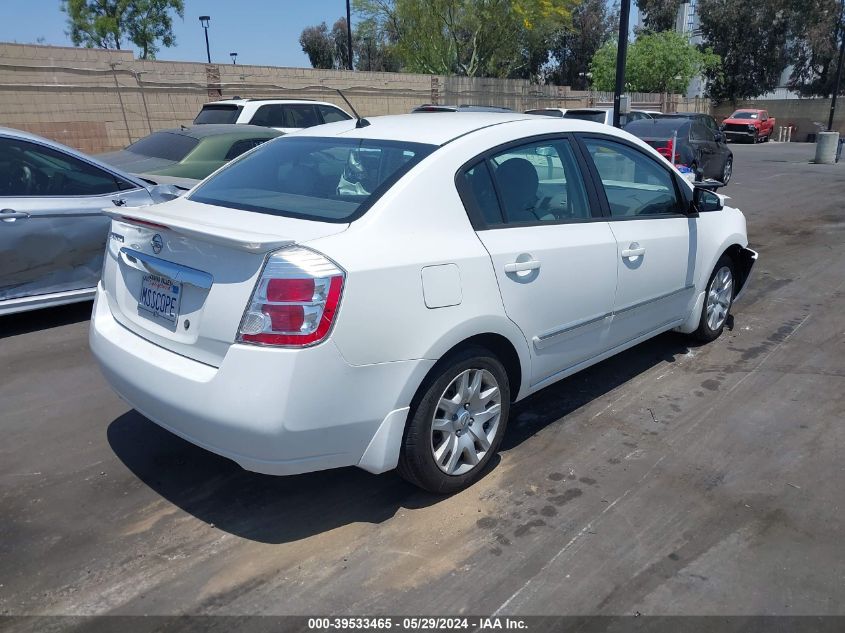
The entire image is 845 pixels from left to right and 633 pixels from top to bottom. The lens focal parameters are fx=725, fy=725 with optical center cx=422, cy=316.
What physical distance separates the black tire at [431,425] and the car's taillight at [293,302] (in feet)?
2.00

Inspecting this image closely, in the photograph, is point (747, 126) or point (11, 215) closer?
point (11, 215)

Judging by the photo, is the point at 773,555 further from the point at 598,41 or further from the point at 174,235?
the point at 598,41

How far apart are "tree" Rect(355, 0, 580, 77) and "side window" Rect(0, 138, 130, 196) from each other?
2752 cm

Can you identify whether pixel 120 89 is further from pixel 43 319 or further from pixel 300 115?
pixel 43 319

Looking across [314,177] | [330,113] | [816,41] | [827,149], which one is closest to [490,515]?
[314,177]

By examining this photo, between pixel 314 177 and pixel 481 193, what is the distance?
844 millimetres

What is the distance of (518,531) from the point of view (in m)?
3.17

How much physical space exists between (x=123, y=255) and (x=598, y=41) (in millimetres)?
56870

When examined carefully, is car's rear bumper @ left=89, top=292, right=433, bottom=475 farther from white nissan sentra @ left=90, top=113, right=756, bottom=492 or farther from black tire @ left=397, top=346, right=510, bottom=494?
black tire @ left=397, top=346, right=510, bottom=494

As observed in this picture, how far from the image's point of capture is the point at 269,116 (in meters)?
12.9

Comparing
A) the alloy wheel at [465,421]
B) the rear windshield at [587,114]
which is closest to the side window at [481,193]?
the alloy wheel at [465,421]

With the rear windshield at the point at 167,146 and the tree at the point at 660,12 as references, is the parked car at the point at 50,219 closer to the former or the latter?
the rear windshield at the point at 167,146

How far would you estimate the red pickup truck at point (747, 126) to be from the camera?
3569cm

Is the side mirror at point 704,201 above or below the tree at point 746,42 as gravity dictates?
below
